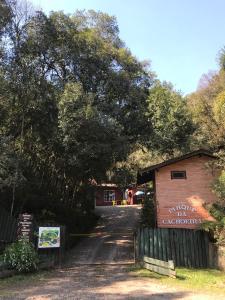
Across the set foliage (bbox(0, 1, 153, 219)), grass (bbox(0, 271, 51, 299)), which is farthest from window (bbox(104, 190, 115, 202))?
grass (bbox(0, 271, 51, 299))

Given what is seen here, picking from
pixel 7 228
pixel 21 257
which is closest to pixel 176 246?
pixel 21 257

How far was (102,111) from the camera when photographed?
24766mm

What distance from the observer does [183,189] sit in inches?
943

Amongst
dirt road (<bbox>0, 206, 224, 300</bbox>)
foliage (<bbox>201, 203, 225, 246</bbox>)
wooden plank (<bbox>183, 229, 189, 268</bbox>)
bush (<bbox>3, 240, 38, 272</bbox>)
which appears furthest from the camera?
wooden plank (<bbox>183, 229, 189, 268</bbox>)

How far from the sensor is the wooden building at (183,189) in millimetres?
23484

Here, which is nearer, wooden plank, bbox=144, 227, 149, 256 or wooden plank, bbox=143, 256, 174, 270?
wooden plank, bbox=143, 256, 174, 270

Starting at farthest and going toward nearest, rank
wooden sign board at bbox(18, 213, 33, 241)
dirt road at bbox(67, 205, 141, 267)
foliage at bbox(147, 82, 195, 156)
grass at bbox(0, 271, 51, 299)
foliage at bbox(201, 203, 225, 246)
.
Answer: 1. foliage at bbox(147, 82, 195, 156)
2. dirt road at bbox(67, 205, 141, 267)
3. wooden sign board at bbox(18, 213, 33, 241)
4. foliage at bbox(201, 203, 225, 246)
5. grass at bbox(0, 271, 51, 299)

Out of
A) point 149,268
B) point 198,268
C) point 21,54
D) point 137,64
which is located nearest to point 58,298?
point 149,268

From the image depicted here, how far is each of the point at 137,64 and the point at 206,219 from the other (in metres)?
11.2

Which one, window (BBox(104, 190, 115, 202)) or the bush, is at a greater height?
window (BBox(104, 190, 115, 202))

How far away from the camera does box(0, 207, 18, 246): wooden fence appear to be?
21109mm

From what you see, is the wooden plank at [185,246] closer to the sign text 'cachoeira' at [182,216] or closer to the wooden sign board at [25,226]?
the sign text 'cachoeira' at [182,216]

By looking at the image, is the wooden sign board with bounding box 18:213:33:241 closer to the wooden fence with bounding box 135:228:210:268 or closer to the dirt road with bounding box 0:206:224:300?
the dirt road with bounding box 0:206:224:300

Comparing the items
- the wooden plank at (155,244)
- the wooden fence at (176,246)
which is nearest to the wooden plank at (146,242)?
the wooden fence at (176,246)
